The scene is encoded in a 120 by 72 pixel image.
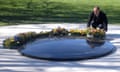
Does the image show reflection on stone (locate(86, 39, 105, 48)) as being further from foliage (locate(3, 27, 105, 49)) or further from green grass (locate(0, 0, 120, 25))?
green grass (locate(0, 0, 120, 25))

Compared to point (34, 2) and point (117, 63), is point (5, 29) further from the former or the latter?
point (34, 2)

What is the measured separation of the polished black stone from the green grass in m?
7.32

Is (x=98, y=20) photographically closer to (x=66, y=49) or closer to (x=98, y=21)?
(x=98, y=21)

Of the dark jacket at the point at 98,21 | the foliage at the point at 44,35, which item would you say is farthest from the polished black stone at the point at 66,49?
the dark jacket at the point at 98,21

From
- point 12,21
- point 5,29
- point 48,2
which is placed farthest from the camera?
point 48,2

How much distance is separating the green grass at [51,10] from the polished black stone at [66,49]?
24.0ft

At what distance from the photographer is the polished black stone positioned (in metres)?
11.1

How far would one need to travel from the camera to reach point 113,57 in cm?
1139

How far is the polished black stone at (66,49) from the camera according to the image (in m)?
11.1

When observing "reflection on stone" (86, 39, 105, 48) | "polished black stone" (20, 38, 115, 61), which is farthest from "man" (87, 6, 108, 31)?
"polished black stone" (20, 38, 115, 61)

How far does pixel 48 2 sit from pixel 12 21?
829cm

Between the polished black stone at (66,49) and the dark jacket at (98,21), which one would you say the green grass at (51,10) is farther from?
the polished black stone at (66,49)

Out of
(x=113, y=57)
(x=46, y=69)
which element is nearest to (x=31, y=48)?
(x=46, y=69)

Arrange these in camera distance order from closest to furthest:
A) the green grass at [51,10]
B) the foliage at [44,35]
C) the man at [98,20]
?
the foliage at [44,35], the man at [98,20], the green grass at [51,10]
